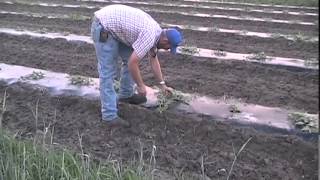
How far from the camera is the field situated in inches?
157

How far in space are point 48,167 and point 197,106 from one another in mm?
2183

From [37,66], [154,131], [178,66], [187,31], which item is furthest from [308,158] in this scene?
[187,31]

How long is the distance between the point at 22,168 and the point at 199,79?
130 inches

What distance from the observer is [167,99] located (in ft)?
16.1

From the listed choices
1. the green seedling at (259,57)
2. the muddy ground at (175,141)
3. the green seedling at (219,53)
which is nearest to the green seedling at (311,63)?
the green seedling at (259,57)

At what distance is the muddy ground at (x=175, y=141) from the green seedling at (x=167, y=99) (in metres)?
0.11

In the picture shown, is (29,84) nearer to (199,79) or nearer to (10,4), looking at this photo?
(199,79)

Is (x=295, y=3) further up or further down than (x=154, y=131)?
further up

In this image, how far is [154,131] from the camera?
4.50 m

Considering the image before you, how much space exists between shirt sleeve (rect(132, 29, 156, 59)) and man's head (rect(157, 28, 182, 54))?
0.29 feet

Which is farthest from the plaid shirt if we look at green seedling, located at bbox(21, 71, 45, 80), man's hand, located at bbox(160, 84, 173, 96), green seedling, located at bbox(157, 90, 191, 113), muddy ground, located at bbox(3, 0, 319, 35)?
muddy ground, located at bbox(3, 0, 319, 35)

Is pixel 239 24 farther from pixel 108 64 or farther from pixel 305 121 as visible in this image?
pixel 108 64

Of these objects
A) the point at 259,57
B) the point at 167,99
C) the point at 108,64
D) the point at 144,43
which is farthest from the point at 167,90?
the point at 259,57

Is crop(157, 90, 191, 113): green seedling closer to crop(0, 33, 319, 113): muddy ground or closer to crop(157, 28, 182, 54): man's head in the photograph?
crop(0, 33, 319, 113): muddy ground
